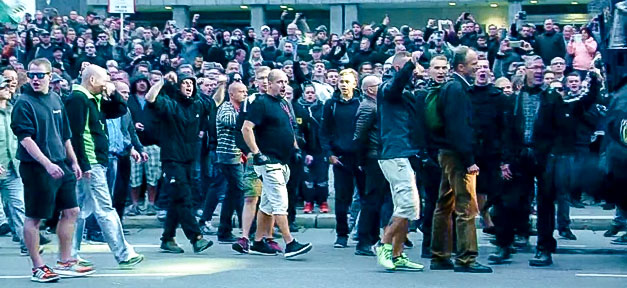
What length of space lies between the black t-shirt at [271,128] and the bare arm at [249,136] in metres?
0.05

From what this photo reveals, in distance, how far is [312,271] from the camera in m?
10.6

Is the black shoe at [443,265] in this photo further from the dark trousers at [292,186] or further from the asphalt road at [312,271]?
the dark trousers at [292,186]

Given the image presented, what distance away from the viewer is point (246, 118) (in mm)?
11414

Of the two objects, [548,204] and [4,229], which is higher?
[548,204]

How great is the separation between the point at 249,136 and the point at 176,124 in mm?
975

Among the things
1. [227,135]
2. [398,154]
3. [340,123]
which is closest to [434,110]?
[398,154]

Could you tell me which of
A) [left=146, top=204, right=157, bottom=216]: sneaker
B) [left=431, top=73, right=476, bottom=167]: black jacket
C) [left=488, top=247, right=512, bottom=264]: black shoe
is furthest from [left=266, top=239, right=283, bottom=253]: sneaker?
[left=146, top=204, right=157, bottom=216]: sneaker

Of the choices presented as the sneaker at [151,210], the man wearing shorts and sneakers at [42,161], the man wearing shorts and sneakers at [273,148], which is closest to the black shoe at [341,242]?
the man wearing shorts and sneakers at [273,148]

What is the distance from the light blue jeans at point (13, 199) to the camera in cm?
1205

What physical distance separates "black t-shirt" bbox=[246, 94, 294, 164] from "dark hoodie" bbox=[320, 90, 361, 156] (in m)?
1.04

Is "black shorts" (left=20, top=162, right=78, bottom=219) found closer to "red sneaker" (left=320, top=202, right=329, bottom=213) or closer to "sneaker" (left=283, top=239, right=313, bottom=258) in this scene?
"sneaker" (left=283, top=239, right=313, bottom=258)

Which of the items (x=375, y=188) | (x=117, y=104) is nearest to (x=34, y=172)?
(x=117, y=104)

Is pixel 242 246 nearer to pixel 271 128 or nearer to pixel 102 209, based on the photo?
→ pixel 271 128

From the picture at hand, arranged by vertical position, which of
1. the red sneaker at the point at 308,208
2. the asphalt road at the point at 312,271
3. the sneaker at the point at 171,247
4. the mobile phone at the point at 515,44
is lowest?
the asphalt road at the point at 312,271
